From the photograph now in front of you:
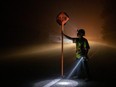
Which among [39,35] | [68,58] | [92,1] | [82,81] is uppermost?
[92,1]

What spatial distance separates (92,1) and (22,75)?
9.82 m

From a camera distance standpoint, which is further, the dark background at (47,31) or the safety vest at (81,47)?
the dark background at (47,31)

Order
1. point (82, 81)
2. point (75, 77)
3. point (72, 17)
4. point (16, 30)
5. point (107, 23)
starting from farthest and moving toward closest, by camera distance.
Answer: point (16, 30)
point (107, 23)
point (72, 17)
point (75, 77)
point (82, 81)

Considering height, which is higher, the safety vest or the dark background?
the dark background

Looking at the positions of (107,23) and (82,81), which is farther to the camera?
(107,23)

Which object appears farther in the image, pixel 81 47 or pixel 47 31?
pixel 47 31

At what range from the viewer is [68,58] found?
19.1m

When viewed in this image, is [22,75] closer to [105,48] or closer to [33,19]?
[105,48]

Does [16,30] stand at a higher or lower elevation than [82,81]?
higher

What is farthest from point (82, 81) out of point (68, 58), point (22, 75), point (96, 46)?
point (96, 46)

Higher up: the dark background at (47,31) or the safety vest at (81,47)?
the dark background at (47,31)

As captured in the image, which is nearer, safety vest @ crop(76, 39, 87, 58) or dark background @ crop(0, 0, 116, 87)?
safety vest @ crop(76, 39, 87, 58)

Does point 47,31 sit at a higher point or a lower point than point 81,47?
higher

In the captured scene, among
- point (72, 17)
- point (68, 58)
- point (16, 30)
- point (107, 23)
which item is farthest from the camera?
point (16, 30)
